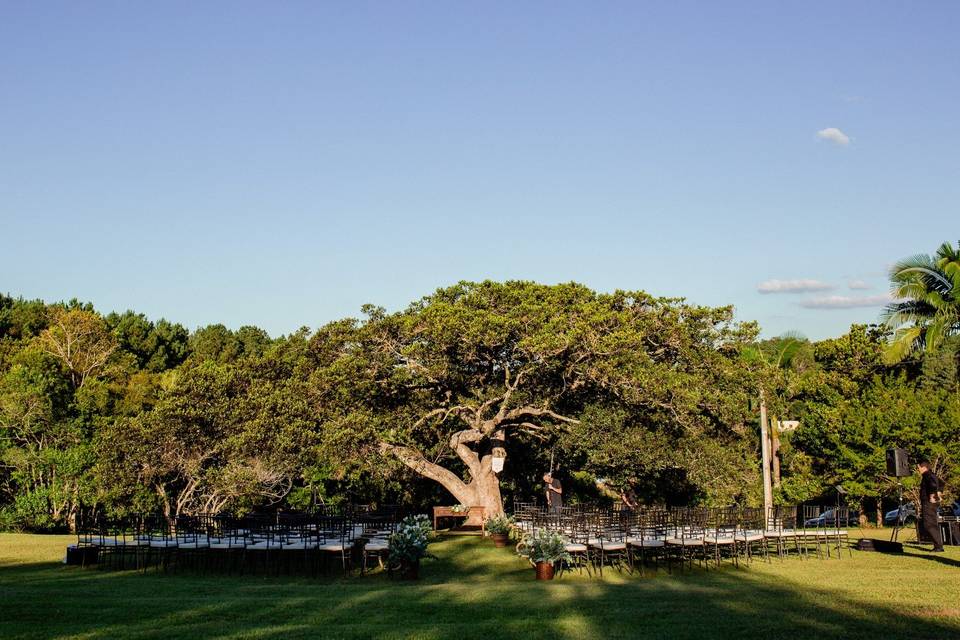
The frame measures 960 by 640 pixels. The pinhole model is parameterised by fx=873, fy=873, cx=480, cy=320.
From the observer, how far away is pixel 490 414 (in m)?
30.4

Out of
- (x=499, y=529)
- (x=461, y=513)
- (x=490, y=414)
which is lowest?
(x=461, y=513)

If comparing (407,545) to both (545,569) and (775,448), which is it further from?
(775,448)

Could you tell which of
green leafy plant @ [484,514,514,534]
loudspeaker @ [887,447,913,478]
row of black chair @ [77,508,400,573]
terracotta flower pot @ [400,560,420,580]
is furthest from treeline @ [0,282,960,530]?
terracotta flower pot @ [400,560,420,580]

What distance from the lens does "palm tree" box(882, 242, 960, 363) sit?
93.1ft

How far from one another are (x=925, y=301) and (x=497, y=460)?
598 inches

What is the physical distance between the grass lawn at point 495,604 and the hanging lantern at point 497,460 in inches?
422

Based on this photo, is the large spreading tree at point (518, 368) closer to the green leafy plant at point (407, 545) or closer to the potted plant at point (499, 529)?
the potted plant at point (499, 529)

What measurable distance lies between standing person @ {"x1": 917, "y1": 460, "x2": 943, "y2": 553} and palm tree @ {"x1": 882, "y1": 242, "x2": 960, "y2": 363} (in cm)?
1088

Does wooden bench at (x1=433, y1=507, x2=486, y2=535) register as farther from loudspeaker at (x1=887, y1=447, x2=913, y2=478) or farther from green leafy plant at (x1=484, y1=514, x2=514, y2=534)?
loudspeaker at (x1=887, y1=447, x2=913, y2=478)

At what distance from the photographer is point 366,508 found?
78.4 ft

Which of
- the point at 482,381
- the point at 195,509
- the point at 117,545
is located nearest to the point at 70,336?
the point at 195,509

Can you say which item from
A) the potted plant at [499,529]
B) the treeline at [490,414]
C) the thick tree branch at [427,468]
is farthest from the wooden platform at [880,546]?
the thick tree branch at [427,468]

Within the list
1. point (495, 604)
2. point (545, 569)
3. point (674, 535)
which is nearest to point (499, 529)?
point (674, 535)

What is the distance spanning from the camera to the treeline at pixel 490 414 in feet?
89.0
